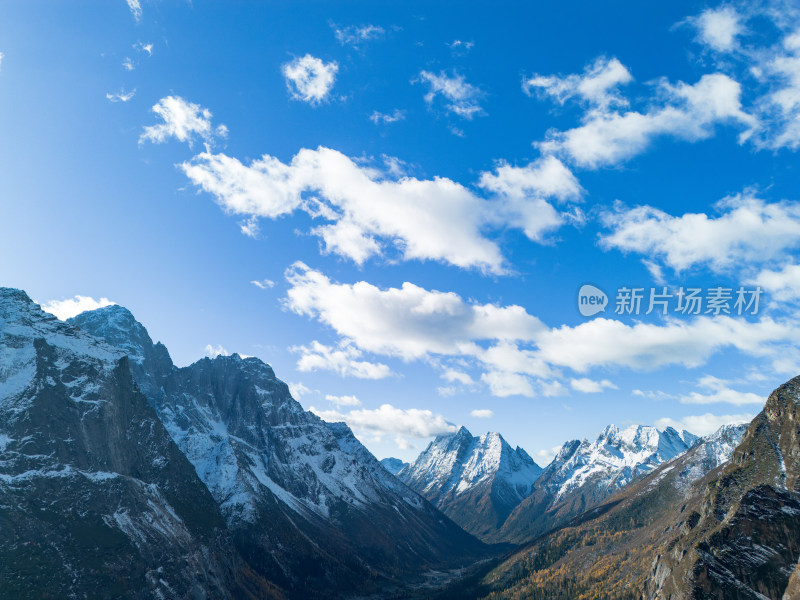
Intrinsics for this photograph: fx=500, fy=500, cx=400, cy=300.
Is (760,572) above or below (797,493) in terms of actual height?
below

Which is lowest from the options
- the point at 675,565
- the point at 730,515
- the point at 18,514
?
the point at 18,514

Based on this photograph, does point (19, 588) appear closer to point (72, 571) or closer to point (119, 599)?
point (72, 571)

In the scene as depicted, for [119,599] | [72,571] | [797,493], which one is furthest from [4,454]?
[797,493]

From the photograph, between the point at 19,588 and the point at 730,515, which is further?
the point at 730,515

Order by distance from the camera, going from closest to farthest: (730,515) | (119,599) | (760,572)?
(760,572) → (730,515) → (119,599)

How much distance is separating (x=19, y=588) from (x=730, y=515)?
247574mm

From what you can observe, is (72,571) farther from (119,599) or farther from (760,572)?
(760,572)

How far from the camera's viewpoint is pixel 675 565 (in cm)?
19712

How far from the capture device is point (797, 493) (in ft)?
605

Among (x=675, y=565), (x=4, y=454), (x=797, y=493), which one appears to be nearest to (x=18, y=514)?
(x=4, y=454)

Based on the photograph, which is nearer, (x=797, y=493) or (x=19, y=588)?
(x=19, y=588)

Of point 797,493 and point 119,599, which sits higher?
point 797,493


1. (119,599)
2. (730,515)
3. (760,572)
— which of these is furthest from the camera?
(119,599)

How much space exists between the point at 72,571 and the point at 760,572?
239647 millimetres
